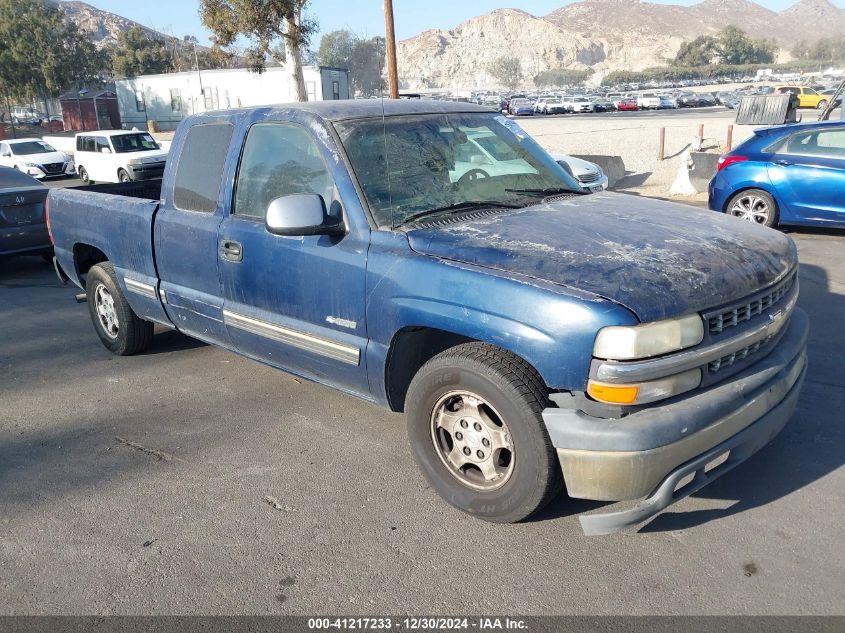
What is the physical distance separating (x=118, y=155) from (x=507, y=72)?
17748 centimetres

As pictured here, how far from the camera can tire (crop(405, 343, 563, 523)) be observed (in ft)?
9.55

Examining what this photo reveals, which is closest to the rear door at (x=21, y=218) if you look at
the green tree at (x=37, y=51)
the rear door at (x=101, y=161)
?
the rear door at (x=101, y=161)

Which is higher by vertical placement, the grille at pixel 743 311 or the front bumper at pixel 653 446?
the grille at pixel 743 311

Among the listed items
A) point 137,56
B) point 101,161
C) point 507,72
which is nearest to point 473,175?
point 101,161

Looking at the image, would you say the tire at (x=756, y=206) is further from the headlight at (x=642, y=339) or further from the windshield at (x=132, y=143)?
the windshield at (x=132, y=143)

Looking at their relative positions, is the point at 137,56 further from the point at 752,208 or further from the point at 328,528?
the point at 328,528

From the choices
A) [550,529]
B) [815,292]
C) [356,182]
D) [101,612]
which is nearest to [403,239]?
[356,182]

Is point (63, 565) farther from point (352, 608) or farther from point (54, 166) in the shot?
point (54, 166)

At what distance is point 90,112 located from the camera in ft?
178

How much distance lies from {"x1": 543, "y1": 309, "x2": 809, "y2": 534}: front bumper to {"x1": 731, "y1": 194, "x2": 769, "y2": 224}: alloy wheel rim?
6.93m

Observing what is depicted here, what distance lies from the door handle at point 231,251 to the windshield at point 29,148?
2375 centimetres

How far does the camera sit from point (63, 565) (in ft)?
10.2

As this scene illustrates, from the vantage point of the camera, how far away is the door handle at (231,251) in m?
4.08

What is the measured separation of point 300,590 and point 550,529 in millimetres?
1115
